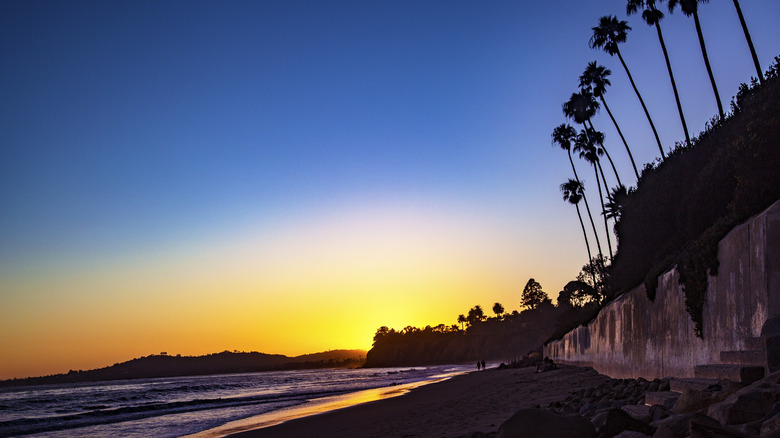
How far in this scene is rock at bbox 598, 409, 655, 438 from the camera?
5.27 meters

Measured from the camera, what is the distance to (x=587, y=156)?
1767 inches

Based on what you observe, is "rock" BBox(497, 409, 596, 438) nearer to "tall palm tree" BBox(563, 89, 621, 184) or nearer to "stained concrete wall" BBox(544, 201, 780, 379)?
"stained concrete wall" BBox(544, 201, 780, 379)

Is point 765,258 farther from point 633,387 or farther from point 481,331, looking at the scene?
point 481,331

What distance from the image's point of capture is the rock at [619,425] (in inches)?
207

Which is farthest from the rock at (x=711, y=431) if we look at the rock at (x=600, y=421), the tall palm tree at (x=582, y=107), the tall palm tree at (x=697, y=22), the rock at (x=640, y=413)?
the tall palm tree at (x=582, y=107)

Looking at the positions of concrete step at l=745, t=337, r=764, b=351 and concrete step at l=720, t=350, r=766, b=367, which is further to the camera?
concrete step at l=745, t=337, r=764, b=351

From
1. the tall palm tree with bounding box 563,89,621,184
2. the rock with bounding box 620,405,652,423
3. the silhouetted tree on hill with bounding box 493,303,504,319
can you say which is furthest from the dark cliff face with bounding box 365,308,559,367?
the rock with bounding box 620,405,652,423

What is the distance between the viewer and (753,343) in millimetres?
7078

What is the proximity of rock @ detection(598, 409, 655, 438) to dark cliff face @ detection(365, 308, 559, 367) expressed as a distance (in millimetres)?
139141

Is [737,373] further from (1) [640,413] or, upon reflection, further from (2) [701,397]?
(1) [640,413]

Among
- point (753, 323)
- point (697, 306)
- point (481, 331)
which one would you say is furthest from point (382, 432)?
point (481, 331)

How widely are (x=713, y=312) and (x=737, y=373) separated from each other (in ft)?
10.2

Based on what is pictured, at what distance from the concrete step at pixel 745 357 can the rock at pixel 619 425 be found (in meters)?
1.79

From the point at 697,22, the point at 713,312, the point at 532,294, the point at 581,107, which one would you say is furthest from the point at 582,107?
the point at 532,294
